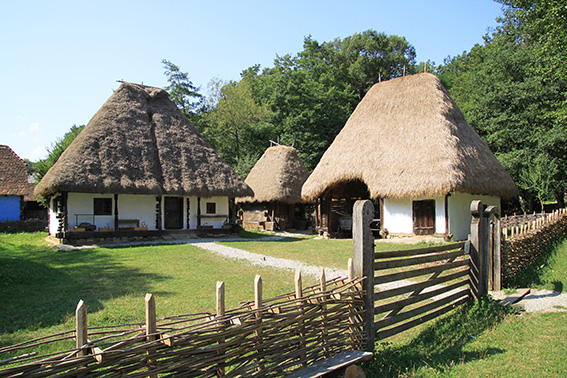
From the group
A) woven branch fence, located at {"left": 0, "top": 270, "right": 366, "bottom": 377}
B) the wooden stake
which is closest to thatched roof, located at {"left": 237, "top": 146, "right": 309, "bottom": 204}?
woven branch fence, located at {"left": 0, "top": 270, "right": 366, "bottom": 377}

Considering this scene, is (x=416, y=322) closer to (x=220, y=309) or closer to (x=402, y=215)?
(x=220, y=309)

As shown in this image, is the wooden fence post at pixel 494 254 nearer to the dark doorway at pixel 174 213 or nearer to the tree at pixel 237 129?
the dark doorway at pixel 174 213

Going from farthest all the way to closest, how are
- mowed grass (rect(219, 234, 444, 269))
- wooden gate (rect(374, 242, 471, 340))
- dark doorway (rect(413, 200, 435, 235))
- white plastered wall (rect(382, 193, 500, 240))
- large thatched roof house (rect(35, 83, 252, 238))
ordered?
1. large thatched roof house (rect(35, 83, 252, 238))
2. dark doorway (rect(413, 200, 435, 235))
3. white plastered wall (rect(382, 193, 500, 240))
4. mowed grass (rect(219, 234, 444, 269))
5. wooden gate (rect(374, 242, 471, 340))

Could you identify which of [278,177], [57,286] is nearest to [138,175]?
[278,177]

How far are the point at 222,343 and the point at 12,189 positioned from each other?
3151 centimetres

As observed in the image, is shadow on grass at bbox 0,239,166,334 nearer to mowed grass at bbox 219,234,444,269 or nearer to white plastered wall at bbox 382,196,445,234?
mowed grass at bbox 219,234,444,269

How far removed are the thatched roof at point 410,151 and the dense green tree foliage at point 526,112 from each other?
336 cm

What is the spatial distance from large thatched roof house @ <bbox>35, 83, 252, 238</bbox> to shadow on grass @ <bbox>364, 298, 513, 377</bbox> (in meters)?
15.3

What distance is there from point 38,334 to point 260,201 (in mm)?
20796

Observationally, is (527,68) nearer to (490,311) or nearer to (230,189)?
(230,189)

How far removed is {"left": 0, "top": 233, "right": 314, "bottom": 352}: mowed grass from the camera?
6.14 meters

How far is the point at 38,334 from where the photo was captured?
5391 mm

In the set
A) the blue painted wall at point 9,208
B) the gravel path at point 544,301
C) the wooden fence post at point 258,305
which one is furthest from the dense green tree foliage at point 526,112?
the blue painted wall at point 9,208

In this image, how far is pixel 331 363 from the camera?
148 inches
